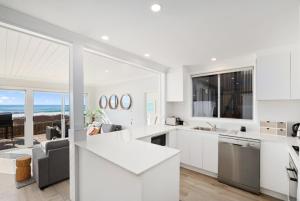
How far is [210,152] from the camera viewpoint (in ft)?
9.86

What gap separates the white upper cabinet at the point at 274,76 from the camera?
247 cm

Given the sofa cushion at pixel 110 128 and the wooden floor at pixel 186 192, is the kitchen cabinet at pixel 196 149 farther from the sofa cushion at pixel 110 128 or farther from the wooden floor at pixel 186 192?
the sofa cushion at pixel 110 128

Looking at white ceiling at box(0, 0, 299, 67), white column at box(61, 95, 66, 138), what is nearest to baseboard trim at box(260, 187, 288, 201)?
white ceiling at box(0, 0, 299, 67)

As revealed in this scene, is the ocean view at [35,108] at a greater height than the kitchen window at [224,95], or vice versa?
the kitchen window at [224,95]

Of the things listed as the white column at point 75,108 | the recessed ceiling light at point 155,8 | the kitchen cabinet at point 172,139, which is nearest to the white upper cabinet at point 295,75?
the kitchen cabinet at point 172,139

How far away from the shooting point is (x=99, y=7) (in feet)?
5.11

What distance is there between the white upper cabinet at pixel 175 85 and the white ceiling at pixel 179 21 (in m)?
1.25

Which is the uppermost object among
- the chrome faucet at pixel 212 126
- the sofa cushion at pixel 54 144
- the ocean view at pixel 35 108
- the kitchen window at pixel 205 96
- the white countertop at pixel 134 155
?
the kitchen window at pixel 205 96

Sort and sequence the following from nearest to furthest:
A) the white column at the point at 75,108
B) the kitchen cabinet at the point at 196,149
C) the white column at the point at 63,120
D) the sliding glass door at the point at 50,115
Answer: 1. the white column at the point at 75,108
2. the kitchen cabinet at the point at 196,149
3. the sliding glass door at the point at 50,115
4. the white column at the point at 63,120

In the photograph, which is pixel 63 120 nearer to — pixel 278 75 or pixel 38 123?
pixel 38 123

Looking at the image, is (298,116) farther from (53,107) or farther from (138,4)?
(53,107)

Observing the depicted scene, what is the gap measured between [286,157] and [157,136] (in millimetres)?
2091

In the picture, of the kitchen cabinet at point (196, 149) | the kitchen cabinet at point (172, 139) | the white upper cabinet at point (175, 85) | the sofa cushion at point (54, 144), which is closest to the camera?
the sofa cushion at point (54, 144)

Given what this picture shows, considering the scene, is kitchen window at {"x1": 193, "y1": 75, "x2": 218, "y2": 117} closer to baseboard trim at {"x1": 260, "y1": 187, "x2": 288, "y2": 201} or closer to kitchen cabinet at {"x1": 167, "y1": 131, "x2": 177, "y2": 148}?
kitchen cabinet at {"x1": 167, "y1": 131, "x2": 177, "y2": 148}
